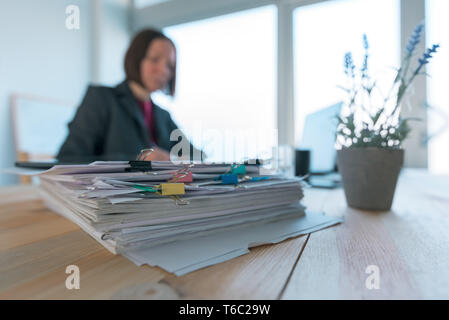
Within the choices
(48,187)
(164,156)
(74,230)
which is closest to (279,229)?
(74,230)

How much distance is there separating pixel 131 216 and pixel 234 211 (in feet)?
0.45

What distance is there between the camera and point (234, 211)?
1.13 feet

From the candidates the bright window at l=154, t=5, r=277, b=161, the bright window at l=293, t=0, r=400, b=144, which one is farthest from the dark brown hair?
the bright window at l=293, t=0, r=400, b=144

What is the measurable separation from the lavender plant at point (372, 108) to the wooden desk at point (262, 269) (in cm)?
19

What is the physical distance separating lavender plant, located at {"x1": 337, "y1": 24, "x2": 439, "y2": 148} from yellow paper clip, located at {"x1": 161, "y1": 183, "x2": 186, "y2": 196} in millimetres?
397

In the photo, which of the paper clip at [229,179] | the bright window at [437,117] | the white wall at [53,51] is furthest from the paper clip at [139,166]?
the white wall at [53,51]

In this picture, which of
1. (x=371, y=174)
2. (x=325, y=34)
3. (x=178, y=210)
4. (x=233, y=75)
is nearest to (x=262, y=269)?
(x=178, y=210)

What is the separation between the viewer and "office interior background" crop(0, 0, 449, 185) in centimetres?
173

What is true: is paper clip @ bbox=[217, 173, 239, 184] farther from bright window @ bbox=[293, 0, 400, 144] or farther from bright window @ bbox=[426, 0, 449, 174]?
bright window @ bbox=[426, 0, 449, 174]

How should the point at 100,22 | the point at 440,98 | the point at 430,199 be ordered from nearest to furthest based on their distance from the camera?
the point at 430,199 → the point at 440,98 → the point at 100,22

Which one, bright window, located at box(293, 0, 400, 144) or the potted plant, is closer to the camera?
the potted plant

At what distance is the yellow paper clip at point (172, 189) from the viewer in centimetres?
29

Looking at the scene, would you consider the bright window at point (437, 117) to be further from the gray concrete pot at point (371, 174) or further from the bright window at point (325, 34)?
the gray concrete pot at point (371, 174)
